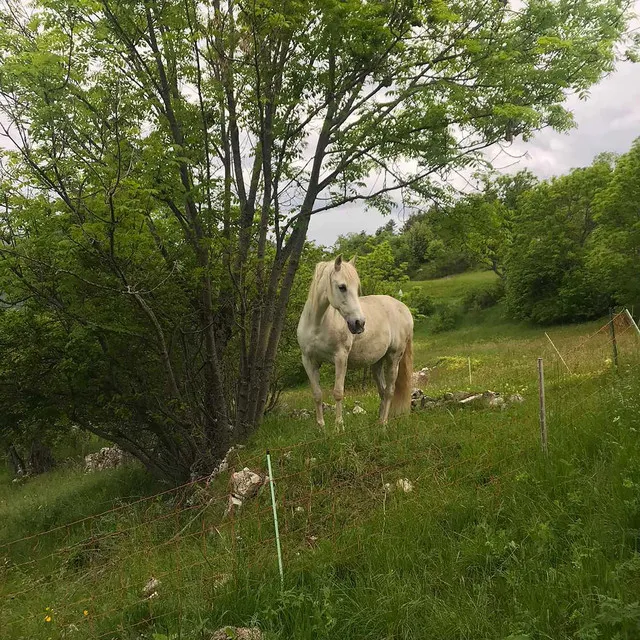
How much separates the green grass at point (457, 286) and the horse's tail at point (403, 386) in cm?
4275

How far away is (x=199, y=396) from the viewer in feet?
27.9

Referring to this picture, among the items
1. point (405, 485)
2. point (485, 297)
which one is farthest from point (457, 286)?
point (405, 485)

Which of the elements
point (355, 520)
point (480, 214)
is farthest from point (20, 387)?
point (480, 214)

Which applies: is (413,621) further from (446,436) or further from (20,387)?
(20,387)

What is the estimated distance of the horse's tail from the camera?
7891 millimetres

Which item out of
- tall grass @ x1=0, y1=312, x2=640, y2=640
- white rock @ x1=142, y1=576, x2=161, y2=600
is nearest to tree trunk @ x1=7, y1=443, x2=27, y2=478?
tall grass @ x1=0, y1=312, x2=640, y2=640

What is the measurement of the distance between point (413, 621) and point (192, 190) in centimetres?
601

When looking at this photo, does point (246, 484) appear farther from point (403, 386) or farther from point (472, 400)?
point (472, 400)

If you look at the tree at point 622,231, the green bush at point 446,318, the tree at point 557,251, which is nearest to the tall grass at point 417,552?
the tree at point 622,231

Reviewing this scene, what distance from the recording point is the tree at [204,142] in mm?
6230

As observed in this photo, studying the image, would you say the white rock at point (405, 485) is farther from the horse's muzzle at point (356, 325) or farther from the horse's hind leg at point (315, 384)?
the horse's hind leg at point (315, 384)

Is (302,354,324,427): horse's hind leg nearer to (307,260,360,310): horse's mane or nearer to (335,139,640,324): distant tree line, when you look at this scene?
(307,260,360,310): horse's mane

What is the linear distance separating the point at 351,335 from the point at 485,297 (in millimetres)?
44621

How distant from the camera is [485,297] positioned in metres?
48.2
